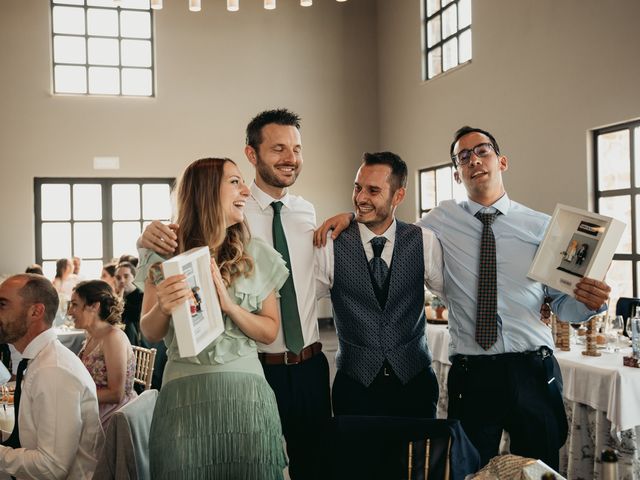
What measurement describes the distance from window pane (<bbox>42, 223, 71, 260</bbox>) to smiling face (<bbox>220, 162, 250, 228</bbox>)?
27.5ft

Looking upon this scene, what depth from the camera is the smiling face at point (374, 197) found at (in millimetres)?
2299

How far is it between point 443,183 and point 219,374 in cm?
729

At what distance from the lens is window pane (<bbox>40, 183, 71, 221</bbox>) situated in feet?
30.5

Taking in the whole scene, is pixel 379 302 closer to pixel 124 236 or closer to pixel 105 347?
pixel 105 347

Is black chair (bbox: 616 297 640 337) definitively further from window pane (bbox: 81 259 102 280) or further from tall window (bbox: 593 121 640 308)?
window pane (bbox: 81 259 102 280)

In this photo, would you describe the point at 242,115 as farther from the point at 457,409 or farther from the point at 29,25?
the point at 457,409

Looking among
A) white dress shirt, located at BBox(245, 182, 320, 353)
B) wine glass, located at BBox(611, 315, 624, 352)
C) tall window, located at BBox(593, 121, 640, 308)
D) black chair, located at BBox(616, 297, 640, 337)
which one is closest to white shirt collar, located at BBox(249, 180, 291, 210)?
white dress shirt, located at BBox(245, 182, 320, 353)

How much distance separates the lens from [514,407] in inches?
87.7

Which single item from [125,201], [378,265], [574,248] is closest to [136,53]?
[125,201]

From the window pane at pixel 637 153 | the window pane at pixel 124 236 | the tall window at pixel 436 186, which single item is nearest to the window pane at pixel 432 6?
the tall window at pixel 436 186

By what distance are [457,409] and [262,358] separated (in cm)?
78

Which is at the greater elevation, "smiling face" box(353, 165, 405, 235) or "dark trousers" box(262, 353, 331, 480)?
"smiling face" box(353, 165, 405, 235)

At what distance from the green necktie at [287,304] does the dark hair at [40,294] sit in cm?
87

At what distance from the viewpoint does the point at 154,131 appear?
9.58 meters
